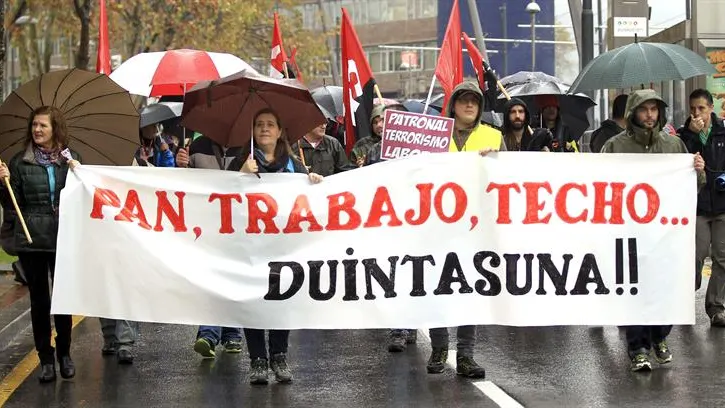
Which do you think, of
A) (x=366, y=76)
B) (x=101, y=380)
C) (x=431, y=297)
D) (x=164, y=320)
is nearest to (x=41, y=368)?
(x=101, y=380)

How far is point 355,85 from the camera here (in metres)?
11.7

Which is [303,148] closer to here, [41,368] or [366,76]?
[366,76]

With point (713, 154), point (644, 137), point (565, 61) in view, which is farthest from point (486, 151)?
point (565, 61)

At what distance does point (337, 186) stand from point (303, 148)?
3.16 metres

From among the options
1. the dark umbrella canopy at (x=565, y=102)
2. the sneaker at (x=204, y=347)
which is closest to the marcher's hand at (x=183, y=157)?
the sneaker at (x=204, y=347)

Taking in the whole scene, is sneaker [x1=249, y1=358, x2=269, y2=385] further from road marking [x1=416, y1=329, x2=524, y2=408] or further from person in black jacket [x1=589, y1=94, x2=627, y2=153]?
person in black jacket [x1=589, y1=94, x2=627, y2=153]

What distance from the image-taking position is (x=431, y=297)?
27.7 ft

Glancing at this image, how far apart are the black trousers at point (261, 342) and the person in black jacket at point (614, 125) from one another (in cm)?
356

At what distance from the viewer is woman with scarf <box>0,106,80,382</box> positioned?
850 centimetres

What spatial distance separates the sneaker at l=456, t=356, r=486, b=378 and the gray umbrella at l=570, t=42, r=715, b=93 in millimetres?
2808

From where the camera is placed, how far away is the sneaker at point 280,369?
28.1 feet

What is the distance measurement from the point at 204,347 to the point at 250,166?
1.71 metres

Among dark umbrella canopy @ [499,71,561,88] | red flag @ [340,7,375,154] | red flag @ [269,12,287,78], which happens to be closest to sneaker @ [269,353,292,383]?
red flag @ [340,7,375,154]

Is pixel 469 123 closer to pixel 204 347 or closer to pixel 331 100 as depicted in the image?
pixel 204 347
